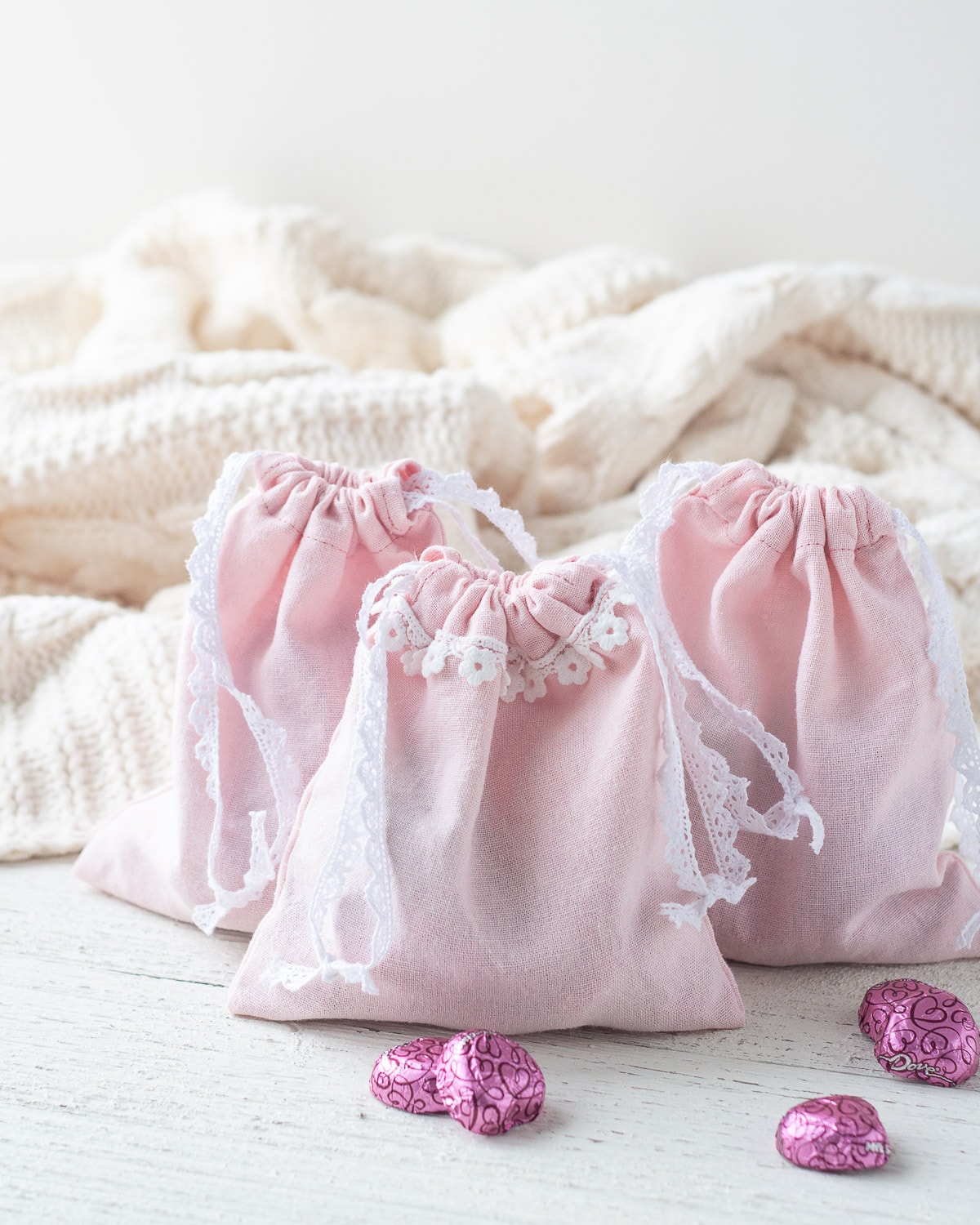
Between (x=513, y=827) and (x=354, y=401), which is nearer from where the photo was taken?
(x=513, y=827)

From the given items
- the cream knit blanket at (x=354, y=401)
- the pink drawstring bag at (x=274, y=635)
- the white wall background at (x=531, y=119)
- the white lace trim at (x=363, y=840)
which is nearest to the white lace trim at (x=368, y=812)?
the white lace trim at (x=363, y=840)

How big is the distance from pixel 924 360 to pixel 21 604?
1114mm

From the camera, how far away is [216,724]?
2.69 feet

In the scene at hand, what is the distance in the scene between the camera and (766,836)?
85cm

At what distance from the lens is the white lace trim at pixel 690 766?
0.71 meters

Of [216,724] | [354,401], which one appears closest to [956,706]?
[216,724]

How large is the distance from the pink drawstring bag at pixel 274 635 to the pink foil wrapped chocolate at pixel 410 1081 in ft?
0.68

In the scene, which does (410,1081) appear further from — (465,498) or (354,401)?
(354,401)

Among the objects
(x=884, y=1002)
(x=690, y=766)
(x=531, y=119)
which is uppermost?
(x=531, y=119)

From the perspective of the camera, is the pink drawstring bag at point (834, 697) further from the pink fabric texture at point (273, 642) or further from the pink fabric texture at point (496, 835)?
the pink fabric texture at point (273, 642)

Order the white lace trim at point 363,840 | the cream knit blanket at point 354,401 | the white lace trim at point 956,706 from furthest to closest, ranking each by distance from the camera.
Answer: the cream knit blanket at point 354,401
the white lace trim at point 956,706
the white lace trim at point 363,840

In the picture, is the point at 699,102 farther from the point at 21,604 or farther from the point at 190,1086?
the point at 190,1086

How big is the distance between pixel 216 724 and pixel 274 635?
3.4 inches

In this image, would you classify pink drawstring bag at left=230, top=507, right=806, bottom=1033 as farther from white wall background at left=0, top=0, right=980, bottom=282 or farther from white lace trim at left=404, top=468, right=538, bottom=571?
white wall background at left=0, top=0, right=980, bottom=282
